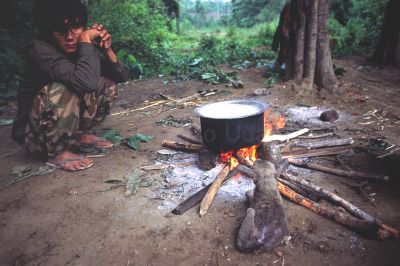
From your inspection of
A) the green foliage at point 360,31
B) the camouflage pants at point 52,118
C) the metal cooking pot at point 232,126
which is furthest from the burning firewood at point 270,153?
the green foliage at point 360,31

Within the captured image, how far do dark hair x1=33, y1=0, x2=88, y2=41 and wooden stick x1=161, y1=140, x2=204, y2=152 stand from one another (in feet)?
5.76

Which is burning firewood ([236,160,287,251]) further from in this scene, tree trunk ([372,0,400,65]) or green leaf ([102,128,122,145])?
tree trunk ([372,0,400,65])

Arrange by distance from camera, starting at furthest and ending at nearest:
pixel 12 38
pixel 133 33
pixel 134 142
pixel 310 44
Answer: pixel 133 33 → pixel 12 38 → pixel 310 44 → pixel 134 142

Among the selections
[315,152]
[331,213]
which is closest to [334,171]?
[315,152]

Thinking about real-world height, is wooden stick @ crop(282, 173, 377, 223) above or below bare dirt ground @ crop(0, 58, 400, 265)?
above

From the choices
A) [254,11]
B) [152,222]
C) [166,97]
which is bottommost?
[152,222]

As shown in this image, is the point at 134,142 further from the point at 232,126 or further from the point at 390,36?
the point at 390,36

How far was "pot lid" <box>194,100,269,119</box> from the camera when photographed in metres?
3.07

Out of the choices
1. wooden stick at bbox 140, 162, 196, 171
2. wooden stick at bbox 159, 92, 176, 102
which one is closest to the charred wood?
wooden stick at bbox 140, 162, 196, 171

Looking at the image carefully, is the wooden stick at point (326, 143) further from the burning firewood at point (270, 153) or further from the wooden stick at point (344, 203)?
the wooden stick at point (344, 203)

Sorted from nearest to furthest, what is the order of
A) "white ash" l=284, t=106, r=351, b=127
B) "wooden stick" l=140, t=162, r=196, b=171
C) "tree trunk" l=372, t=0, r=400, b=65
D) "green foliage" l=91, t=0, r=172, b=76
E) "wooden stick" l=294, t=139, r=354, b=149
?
"wooden stick" l=140, t=162, r=196, b=171
"wooden stick" l=294, t=139, r=354, b=149
"white ash" l=284, t=106, r=351, b=127
"tree trunk" l=372, t=0, r=400, b=65
"green foliage" l=91, t=0, r=172, b=76

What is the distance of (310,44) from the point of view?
18.5 ft

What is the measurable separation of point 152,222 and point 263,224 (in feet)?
3.15

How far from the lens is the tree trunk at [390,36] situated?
6.83m
